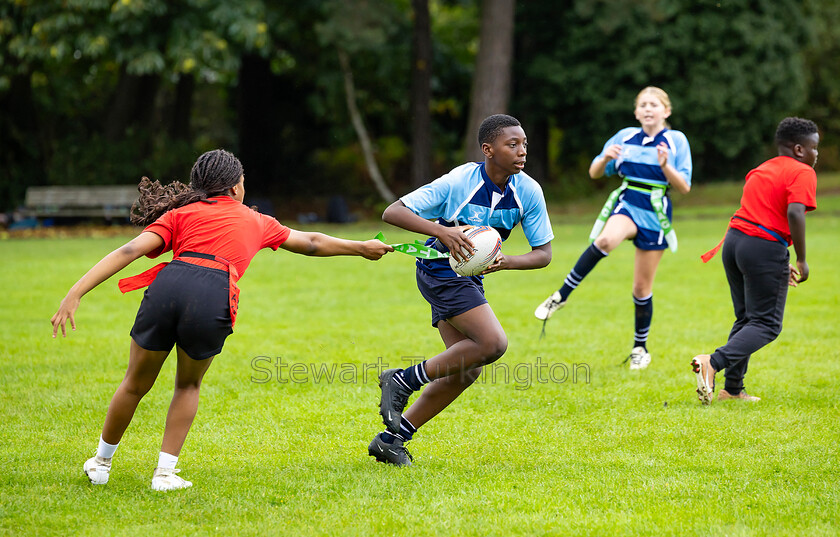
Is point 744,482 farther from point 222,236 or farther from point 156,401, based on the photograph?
point 156,401

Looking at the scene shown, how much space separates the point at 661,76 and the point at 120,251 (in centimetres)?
2562

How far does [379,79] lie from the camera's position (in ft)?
93.3

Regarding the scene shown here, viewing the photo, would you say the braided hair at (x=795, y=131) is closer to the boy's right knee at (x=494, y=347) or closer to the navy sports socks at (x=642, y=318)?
the navy sports socks at (x=642, y=318)

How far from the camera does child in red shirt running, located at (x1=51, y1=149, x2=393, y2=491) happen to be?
14.1 feet

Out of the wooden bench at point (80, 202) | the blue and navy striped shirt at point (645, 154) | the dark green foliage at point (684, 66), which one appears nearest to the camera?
the blue and navy striped shirt at point (645, 154)

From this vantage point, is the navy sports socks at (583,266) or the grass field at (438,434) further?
the navy sports socks at (583,266)

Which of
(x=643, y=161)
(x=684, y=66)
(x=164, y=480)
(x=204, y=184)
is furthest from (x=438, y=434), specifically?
(x=684, y=66)

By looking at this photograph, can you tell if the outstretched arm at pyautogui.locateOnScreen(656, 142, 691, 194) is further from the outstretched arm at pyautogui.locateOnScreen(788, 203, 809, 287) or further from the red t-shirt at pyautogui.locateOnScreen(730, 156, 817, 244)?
the outstretched arm at pyautogui.locateOnScreen(788, 203, 809, 287)

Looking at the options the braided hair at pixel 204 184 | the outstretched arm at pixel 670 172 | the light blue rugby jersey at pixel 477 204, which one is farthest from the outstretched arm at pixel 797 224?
the braided hair at pixel 204 184

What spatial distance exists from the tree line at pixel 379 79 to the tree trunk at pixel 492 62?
4cm

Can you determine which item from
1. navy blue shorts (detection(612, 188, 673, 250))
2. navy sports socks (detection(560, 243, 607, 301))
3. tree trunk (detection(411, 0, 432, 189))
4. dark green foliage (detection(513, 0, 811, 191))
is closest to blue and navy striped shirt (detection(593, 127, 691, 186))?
navy blue shorts (detection(612, 188, 673, 250))

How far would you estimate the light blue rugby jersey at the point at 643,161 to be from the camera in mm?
7754

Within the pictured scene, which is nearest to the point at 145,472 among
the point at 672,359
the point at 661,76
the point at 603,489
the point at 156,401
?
the point at 156,401

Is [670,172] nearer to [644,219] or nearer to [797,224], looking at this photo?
[644,219]
